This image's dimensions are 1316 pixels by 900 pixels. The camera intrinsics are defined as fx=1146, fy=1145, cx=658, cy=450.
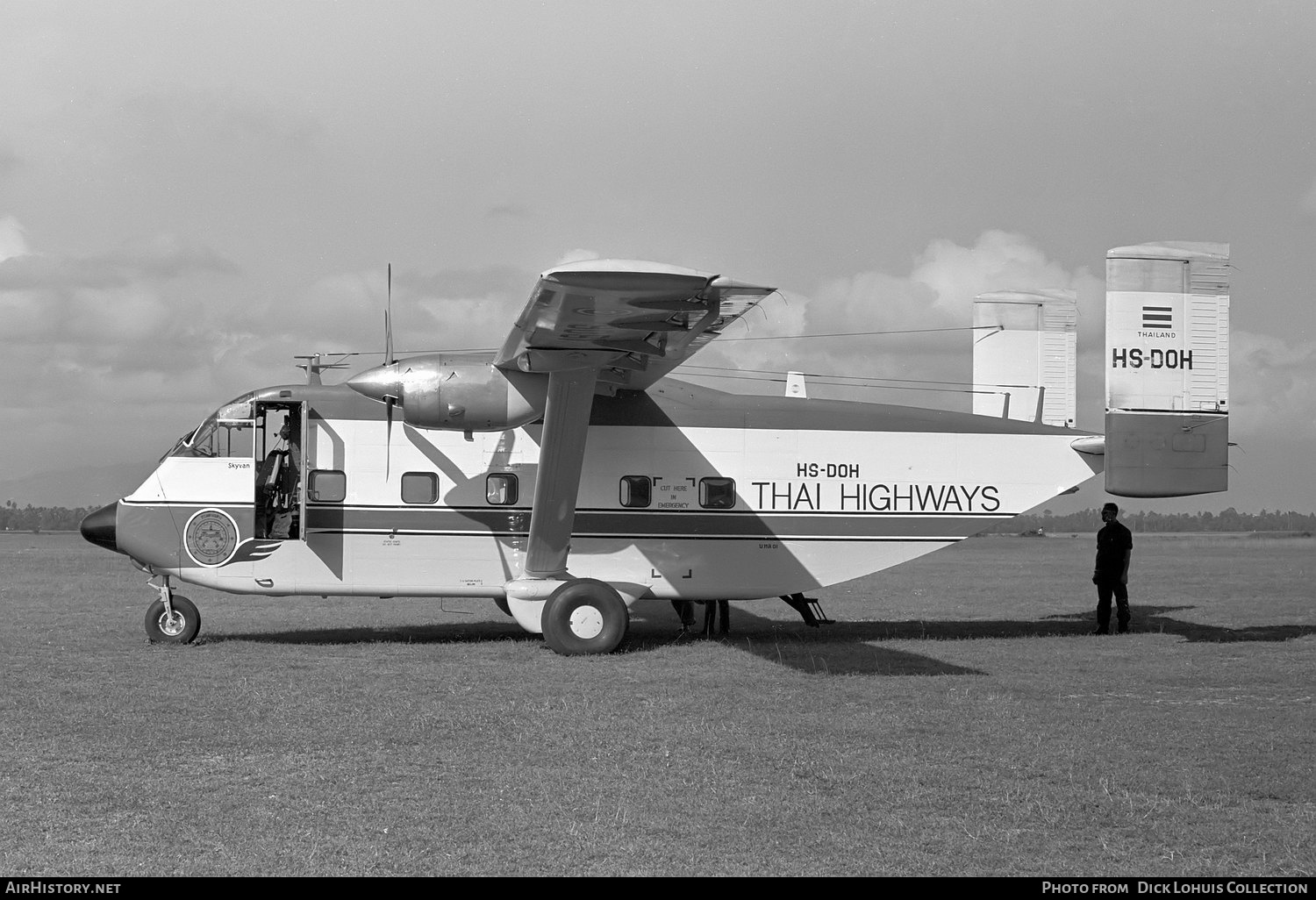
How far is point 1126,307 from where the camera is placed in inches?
543

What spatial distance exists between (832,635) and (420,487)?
5.91 metres

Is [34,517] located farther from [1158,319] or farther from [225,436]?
[1158,319]

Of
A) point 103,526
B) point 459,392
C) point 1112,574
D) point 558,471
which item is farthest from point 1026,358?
point 103,526

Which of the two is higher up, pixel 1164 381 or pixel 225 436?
pixel 1164 381

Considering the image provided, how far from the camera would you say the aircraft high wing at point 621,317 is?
897cm

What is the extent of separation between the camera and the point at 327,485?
1435 cm

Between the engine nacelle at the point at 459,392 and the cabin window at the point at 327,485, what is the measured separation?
202cm

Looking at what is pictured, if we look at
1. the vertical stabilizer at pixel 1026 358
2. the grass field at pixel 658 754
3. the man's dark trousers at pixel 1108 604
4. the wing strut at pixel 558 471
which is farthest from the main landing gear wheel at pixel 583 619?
the man's dark trousers at pixel 1108 604

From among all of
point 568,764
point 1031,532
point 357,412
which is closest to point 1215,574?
point 357,412

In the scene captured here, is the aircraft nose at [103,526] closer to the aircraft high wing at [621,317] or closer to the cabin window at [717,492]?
the aircraft high wing at [621,317]

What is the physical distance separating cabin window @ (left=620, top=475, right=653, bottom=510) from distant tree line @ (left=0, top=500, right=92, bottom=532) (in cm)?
11113

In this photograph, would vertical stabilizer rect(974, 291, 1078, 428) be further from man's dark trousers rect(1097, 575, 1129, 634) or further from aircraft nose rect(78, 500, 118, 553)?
aircraft nose rect(78, 500, 118, 553)

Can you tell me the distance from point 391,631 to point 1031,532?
293ft

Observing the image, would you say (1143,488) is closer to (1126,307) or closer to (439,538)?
(1126,307)
